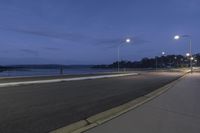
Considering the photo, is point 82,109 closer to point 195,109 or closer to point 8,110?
point 8,110

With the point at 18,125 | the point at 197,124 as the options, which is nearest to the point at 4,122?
the point at 18,125

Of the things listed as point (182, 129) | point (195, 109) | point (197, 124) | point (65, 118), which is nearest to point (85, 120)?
point (65, 118)

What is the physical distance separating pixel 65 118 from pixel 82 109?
5.27 feet

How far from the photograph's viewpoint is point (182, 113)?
8641mm

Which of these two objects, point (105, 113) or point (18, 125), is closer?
point (18, 125)

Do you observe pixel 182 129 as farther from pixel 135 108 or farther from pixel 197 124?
pixel 135 108

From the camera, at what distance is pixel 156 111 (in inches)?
349

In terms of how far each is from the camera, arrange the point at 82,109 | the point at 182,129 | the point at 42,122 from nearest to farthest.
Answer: the point at 182,129
the point at 42,122
the point at 82,109

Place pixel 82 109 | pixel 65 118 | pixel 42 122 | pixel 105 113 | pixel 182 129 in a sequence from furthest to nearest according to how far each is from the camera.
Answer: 1. pixel 82 109
2. pixel 105 113
3. pixel 65 118
4. pixel 42 122
5. pixel 182 129

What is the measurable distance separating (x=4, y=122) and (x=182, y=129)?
182 inches

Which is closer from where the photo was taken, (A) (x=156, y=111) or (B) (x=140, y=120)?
(B) (x=140, y=120)

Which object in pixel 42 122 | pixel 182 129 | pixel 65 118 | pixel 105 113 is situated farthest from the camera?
pixel 105 113

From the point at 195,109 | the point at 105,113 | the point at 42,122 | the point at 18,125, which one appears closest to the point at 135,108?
the point at 105,113

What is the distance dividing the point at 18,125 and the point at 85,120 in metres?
1.81
